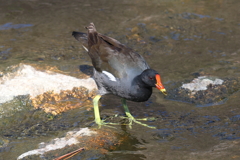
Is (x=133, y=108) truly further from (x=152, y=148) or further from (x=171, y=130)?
(x=152, y=148)

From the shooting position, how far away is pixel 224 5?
8547mm

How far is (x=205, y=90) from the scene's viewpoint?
16.6 ft

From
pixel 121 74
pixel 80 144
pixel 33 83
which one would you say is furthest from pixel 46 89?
pixel 80 144

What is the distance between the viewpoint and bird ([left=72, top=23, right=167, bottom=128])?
157 inches

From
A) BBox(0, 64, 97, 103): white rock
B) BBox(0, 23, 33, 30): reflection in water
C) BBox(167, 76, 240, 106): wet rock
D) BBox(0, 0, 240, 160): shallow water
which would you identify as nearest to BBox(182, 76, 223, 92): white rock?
BBox(167, 76, 240, 106): wet rock

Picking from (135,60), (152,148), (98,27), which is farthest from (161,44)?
(152,148)

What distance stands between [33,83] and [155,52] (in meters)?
2.77

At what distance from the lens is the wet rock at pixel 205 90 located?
489cm

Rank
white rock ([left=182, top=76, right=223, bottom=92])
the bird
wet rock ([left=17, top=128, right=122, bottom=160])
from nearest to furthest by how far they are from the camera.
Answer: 1. wet rock ([left=17, top=128, right=122, bottom=160])
2. the bird
3. white rock ([left=182, top=76, right=223, bottom=92])

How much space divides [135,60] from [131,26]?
139 inches

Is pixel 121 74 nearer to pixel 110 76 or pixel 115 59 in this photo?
pixel 110 76

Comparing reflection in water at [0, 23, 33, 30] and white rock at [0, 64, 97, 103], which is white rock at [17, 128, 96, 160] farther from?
reflection in water at [0, 23, 33, 30]

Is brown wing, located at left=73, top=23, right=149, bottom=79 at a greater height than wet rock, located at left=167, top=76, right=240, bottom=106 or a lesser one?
greater

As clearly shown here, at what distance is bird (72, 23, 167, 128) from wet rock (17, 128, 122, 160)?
37 cm
